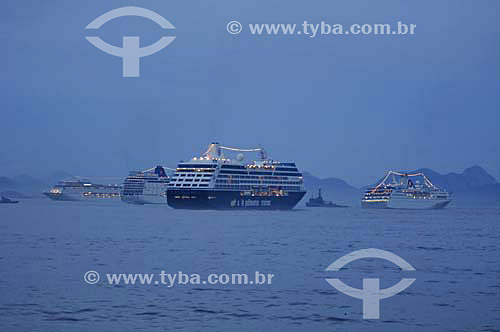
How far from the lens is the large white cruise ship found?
142 m

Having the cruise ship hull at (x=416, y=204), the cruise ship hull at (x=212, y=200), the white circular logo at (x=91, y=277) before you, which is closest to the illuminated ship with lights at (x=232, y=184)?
the cruise ship hull at (x=212, y=200)

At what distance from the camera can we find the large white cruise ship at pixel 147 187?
142 meters

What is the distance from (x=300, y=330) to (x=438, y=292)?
6.92m

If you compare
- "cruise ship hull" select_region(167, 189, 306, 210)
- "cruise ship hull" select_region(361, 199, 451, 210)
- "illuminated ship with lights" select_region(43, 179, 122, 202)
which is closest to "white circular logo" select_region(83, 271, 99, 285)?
"cruise ship hull" select_region(167, 189, 306, 210)

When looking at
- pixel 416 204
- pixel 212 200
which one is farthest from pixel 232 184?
pixel 416 204

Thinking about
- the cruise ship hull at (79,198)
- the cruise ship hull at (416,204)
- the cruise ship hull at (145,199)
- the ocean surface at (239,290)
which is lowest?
Result: the ocean surface at (239,290)

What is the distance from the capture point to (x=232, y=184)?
91.1 meters

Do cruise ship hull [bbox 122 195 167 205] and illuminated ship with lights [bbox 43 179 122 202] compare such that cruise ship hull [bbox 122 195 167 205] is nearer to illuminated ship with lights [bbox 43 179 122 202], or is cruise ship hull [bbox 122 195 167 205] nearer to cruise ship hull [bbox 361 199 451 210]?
illuminated ship with lights [bbox 43 179 122 202]

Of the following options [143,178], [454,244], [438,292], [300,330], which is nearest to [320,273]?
[438,292]

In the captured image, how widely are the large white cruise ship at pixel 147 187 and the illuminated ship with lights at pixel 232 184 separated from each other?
44.0 metres

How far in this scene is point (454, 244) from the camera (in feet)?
142

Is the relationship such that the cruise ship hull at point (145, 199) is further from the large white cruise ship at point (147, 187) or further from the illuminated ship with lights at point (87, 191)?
the illuminated ship with lights at point (87, 191)

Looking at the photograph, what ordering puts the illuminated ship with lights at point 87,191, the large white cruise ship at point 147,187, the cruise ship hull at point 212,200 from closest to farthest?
the cruise ship hull at point 212,200 → the large white cruise ship at point 147,187 → the illuminated ship with lights at point 87,191

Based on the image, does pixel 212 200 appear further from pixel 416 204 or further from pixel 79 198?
pixel 79 198
